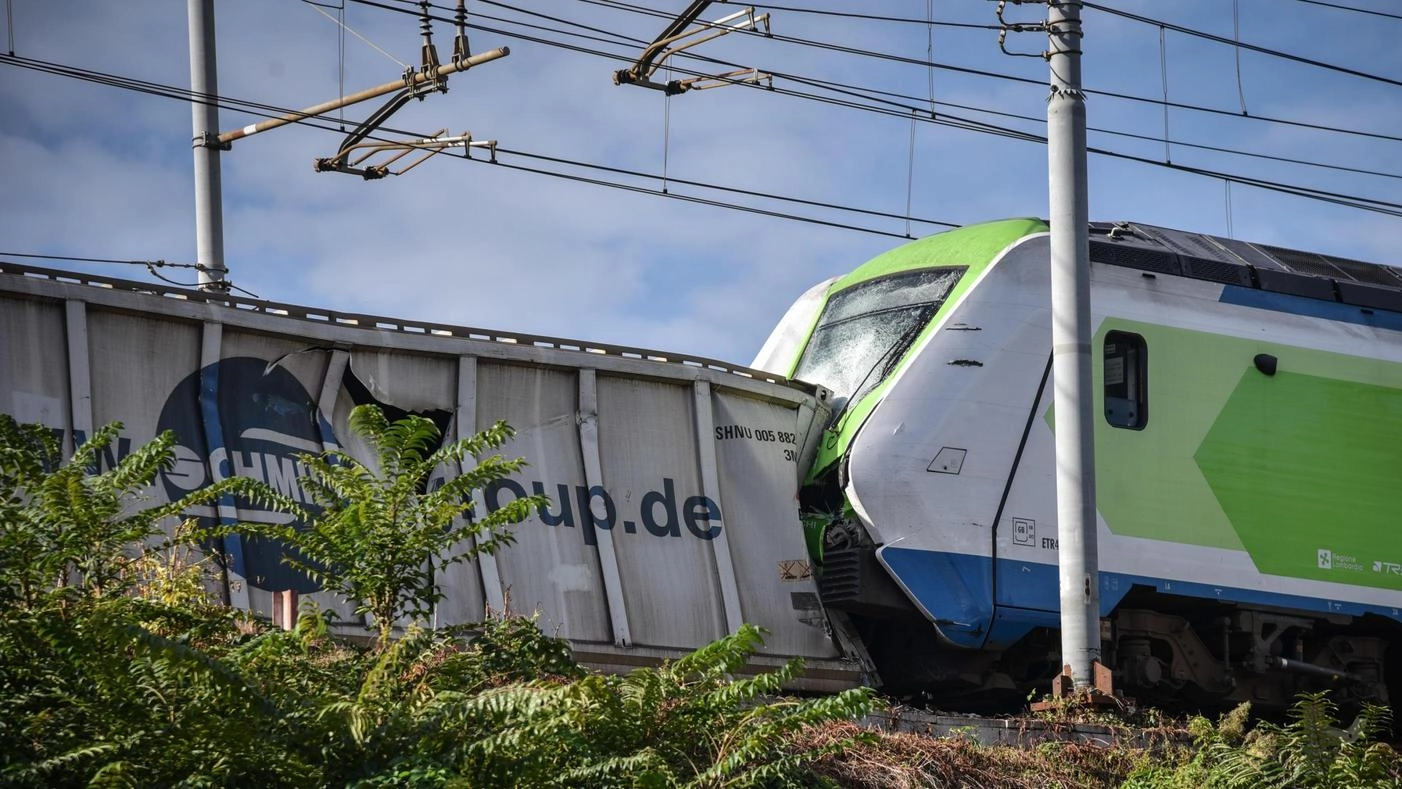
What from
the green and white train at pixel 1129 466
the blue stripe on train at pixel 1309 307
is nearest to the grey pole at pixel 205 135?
the green and white train at pixel 1129 466

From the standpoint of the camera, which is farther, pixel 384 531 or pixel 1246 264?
pixel 1246 264

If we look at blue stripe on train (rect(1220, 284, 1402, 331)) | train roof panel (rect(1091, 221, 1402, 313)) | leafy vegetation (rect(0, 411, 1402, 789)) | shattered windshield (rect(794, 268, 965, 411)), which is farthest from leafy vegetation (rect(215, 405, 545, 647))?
blue stripe on train (rect(1220, 284, 1402, 331))

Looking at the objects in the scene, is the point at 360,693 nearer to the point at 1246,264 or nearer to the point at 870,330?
the point at 870,330

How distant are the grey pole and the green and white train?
18.0ft

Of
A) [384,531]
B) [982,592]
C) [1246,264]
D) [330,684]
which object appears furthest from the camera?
[1246,264]

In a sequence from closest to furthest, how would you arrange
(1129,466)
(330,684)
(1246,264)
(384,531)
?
(330,684) → (384,531) → (1129,466) → (1246,264)

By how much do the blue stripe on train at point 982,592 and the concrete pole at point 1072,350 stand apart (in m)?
1.43

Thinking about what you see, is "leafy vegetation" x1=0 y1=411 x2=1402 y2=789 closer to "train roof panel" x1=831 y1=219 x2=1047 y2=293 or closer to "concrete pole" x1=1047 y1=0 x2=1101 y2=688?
"concrete pole" x1=1047 y1=0 x2=1101 y2=688

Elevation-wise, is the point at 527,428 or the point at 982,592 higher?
the point at 527,428

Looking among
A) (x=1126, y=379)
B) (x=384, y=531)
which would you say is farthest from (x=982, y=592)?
(x=384, y=531)

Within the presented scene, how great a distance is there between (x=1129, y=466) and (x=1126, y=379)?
81cm

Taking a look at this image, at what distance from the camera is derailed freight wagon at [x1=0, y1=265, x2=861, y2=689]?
1077 centimetres

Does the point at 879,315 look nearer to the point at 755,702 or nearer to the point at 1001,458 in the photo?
the point at 1001,458

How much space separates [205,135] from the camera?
15.3 m
